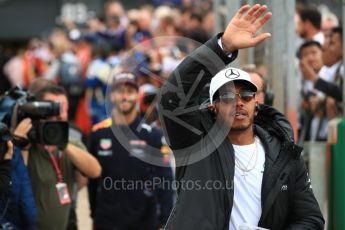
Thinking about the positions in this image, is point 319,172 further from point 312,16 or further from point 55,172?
point 312,16

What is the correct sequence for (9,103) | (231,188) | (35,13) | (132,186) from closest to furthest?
(231,188), (9,103), (132,186), (35,13)

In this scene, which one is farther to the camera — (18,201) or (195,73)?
(18,201)

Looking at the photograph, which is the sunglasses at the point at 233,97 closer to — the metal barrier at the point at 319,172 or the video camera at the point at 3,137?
the video camera at the point at 3,137

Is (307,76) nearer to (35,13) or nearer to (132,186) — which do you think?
(132,186)

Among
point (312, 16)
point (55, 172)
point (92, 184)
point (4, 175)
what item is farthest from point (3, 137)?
point (312, 16)

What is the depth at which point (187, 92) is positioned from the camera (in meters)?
5.22

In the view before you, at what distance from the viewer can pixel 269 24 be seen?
7.91 m

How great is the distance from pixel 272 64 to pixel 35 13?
15.1 m

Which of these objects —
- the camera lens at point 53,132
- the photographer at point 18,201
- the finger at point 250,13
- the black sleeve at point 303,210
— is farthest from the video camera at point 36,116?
the black sleeve at point 303,210

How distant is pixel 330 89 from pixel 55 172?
3.24 metres

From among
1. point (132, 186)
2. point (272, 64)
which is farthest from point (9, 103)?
point (272, 64)

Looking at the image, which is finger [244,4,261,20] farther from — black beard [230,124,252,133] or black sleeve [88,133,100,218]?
black sleeve [88,133,100,218]

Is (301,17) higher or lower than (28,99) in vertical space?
higher

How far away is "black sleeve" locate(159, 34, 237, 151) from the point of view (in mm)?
5180
